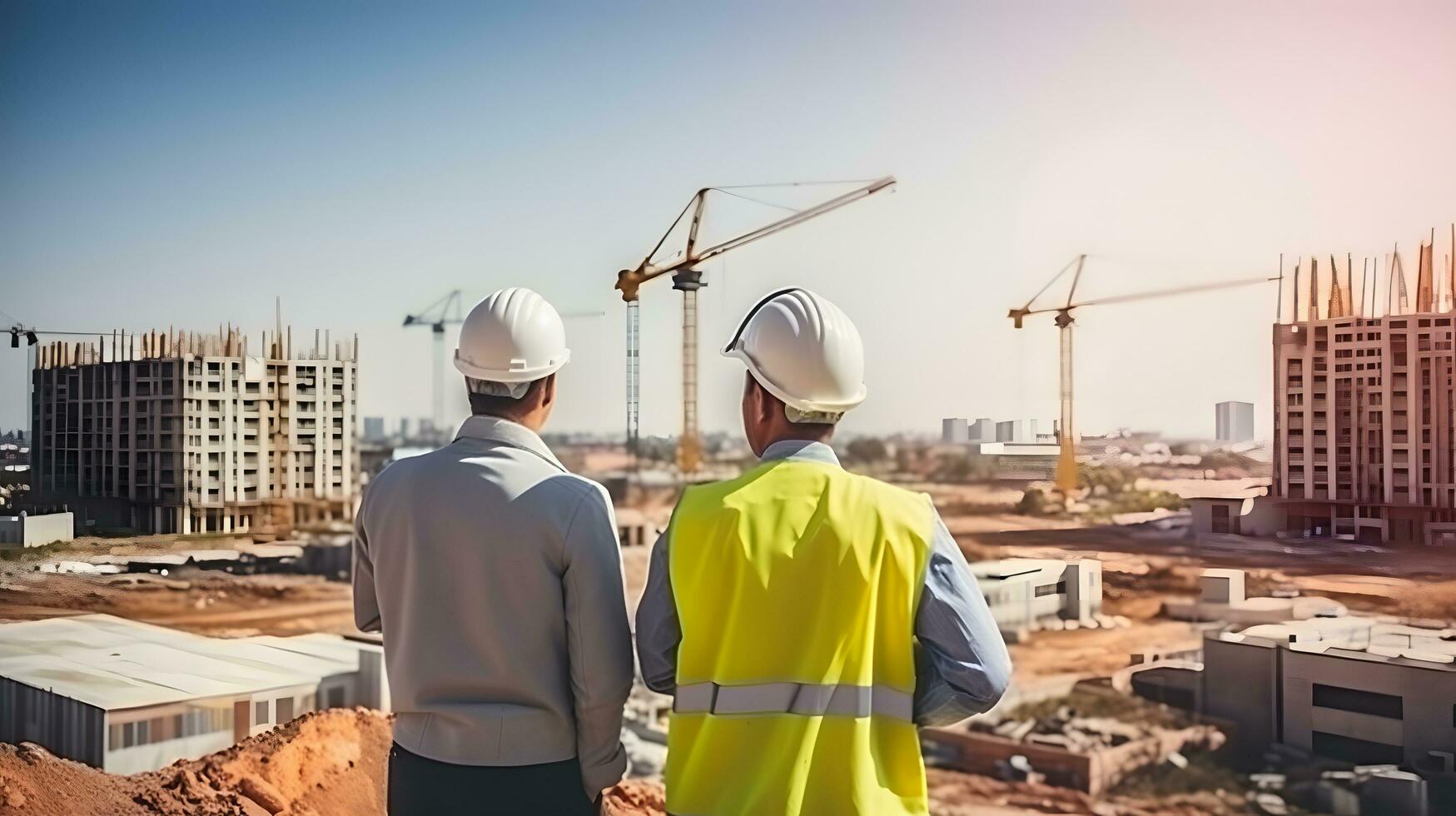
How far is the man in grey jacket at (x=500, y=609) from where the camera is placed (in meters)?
1.56

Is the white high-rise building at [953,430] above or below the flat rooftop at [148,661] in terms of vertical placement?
above

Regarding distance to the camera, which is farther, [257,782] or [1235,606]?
[1235,606]

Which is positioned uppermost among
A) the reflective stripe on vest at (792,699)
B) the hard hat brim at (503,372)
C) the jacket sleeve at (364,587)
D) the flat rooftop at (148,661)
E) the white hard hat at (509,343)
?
the white hard hat at (509,343)

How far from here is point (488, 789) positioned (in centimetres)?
160

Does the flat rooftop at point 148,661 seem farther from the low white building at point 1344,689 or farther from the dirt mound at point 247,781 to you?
the low white building at point 1344,689

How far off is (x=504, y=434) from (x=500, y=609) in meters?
0.26

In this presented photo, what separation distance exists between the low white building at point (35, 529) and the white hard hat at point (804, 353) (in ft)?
20.5

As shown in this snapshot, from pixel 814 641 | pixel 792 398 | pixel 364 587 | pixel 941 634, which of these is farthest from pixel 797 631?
pixel 364 587

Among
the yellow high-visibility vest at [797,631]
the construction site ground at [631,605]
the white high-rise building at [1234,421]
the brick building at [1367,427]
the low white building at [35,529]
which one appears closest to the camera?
the yellow high-visibility vest at [797,631]

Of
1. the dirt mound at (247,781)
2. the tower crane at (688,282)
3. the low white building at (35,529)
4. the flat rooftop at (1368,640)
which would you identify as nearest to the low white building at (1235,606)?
the flat rooftop at (1368,640)

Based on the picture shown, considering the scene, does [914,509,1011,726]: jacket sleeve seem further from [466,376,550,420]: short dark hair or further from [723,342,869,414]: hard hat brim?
[466,376,550,420]: short dark hair

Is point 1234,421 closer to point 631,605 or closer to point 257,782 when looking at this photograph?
point 631,605

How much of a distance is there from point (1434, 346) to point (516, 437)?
4544 mm

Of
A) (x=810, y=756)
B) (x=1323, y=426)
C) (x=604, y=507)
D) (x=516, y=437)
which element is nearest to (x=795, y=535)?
(x=810, y=756)
